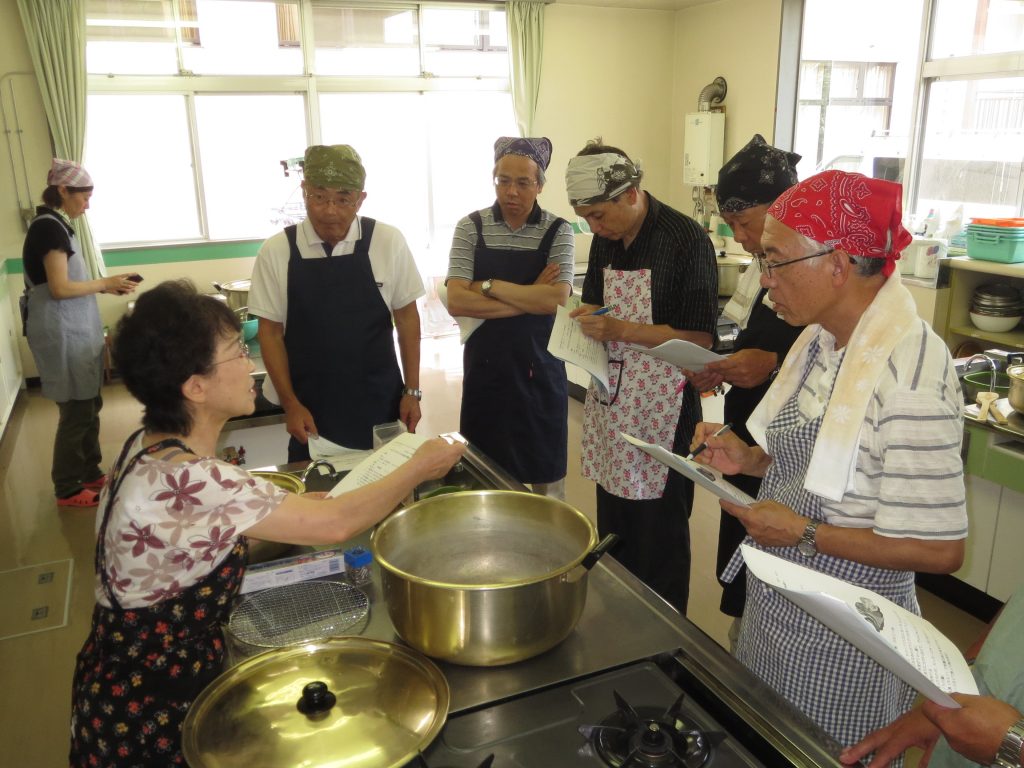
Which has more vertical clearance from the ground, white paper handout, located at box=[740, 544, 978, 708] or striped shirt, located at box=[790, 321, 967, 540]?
striped shirt, located at box=[790, 321, 967, 540]

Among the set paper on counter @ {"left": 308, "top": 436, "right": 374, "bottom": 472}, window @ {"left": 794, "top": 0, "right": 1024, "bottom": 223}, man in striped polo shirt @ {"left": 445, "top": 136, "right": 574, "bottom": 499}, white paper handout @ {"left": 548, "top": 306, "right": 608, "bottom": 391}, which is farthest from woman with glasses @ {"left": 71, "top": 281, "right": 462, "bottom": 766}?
window @ {"left": 794, "top": 0, "right": 1024, "bottom": 223}

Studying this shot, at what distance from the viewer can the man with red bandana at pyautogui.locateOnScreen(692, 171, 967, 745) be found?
1.18 m

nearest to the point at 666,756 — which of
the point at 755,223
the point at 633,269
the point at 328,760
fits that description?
the point at 328,760

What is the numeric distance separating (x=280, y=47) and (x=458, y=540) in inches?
245

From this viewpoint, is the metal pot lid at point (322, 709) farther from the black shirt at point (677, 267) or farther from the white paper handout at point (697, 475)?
the black shirt at point (677, 267)

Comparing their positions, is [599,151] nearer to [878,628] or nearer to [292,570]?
[292,570]

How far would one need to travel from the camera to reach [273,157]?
22.2 ft

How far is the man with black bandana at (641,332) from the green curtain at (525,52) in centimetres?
508

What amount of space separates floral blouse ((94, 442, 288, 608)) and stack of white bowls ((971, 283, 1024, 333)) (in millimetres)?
4373

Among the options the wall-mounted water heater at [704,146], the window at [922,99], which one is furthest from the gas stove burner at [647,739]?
the wall-mounted water heater at [704,146]

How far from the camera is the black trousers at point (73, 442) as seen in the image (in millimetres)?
3934

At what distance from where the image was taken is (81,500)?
156 inches

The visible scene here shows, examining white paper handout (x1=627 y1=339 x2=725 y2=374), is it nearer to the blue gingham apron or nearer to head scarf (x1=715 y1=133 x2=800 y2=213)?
head scarf (x1=715 y1=133 x2=800 y2=213)

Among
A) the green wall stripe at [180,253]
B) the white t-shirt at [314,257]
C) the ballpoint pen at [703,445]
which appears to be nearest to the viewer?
the ballpoint pen at [703,445]
